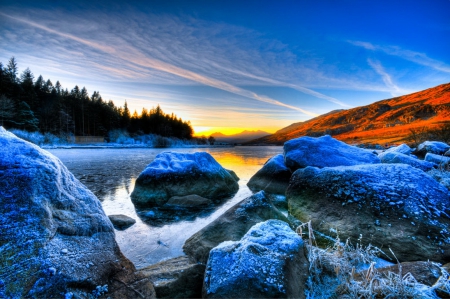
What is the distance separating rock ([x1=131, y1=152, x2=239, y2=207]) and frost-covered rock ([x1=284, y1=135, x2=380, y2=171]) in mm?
3923

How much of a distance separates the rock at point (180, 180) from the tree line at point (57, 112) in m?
56.9

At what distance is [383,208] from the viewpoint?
5199 millimetres

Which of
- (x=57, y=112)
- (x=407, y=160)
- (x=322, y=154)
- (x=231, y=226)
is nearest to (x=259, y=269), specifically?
(x=231, y=226)

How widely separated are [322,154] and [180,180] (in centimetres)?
728

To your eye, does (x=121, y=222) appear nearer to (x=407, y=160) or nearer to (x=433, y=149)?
(x=407, y=160)

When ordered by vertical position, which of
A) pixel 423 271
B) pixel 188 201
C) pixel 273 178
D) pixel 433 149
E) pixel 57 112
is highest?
pixel 57 112

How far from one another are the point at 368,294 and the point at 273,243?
1164mm

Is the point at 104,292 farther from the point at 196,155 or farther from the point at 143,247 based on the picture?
the point at 196,155

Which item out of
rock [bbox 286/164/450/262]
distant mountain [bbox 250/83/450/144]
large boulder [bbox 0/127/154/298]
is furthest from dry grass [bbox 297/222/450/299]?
distant mountain [bbox 250/83/450/144]

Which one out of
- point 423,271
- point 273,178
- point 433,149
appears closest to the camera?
point 423,271

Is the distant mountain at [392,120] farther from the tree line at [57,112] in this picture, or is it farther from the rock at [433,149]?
the tree line at [57,112]

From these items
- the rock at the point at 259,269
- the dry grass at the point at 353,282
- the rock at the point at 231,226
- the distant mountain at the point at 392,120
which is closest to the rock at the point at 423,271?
the dry grass at the point at 353,282

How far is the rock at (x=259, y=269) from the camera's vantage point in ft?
7.90

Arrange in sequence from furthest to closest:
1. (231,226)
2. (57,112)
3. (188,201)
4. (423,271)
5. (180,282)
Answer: (57,112) < (188,201) < (231,226) < (180,282) < (423,271)
